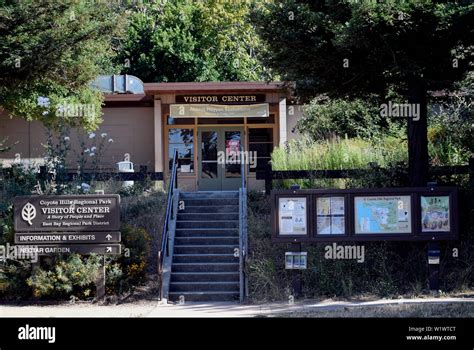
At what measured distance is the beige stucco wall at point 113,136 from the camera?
25.2 meters

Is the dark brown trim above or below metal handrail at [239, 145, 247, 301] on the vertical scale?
above

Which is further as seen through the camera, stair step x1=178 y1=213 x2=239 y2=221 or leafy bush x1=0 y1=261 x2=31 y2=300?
stair step x1=178 y1=213 x2=239 y2=221

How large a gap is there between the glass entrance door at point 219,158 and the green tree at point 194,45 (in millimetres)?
8727

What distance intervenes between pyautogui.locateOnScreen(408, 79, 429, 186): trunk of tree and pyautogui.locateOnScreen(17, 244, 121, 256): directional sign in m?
6.32

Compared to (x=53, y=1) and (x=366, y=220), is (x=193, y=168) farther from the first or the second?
(x=366, y=220)

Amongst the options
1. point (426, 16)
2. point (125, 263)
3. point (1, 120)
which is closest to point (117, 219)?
point (125, 263)

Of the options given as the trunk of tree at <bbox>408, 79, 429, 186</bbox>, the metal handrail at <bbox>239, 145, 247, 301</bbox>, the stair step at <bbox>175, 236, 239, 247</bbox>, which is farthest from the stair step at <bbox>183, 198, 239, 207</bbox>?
the trunk of tree at <bbox>408, 79, 429, 186</bbox>

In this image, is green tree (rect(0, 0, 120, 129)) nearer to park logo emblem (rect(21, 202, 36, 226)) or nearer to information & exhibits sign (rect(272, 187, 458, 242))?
park logo emblem (rect(21, 202, 36, 226))

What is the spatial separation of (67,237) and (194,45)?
853 inches

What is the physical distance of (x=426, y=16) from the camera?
14.1 metres

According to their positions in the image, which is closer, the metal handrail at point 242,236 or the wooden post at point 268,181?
the metal handrail at point 242,236

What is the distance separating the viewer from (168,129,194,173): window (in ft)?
83.1

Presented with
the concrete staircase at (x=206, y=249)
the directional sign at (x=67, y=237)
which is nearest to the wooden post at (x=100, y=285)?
the directional sign at (x=67, y=237)

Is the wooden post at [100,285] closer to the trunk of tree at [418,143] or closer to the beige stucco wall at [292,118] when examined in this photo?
the trunk of tree at [418,143]
